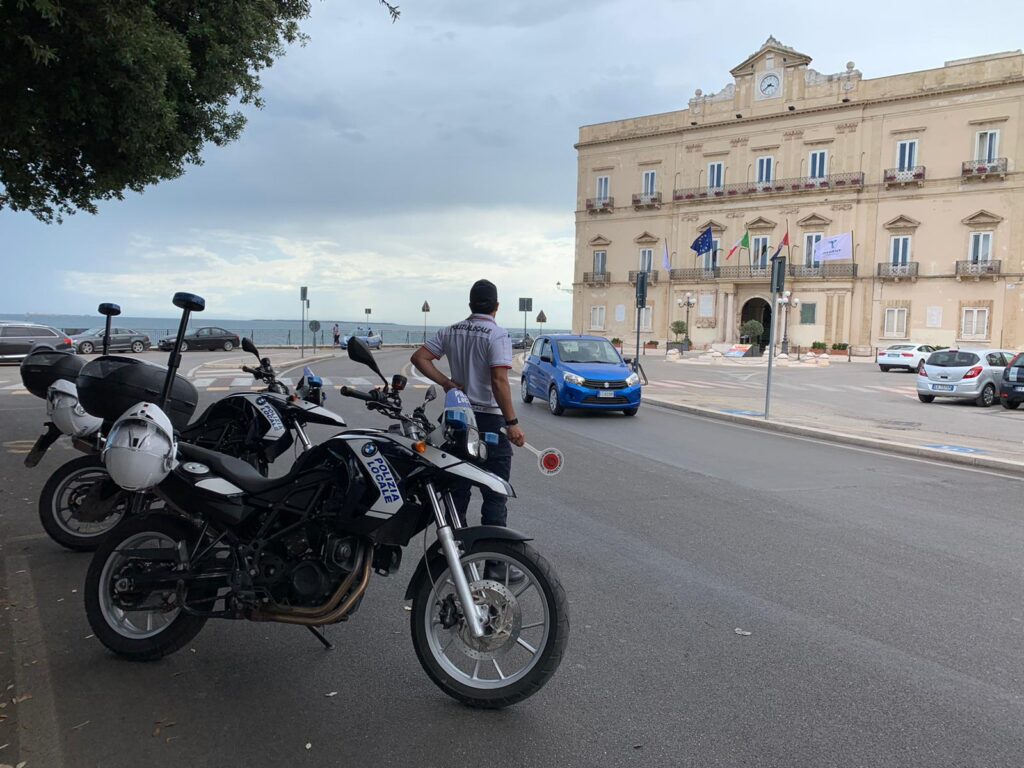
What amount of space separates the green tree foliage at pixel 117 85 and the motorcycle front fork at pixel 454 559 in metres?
4.57

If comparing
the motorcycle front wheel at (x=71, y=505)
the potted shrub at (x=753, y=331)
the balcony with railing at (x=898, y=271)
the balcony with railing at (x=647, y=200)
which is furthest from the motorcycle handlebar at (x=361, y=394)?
the balcony with railing at (x=647, y=200)

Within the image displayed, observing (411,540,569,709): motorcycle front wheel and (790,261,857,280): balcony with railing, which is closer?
(411,540,569,709): motorcycle front wheel

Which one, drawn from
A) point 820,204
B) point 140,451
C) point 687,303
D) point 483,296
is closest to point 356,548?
point 140,451

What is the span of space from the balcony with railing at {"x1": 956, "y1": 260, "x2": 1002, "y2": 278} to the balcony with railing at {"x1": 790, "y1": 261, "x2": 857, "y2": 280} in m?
5.88

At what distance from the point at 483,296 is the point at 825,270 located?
49.3m

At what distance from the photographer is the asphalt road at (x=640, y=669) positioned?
10.2 feet

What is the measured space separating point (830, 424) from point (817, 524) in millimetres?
8555

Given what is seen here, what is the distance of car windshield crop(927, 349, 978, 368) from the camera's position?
65.3 ft

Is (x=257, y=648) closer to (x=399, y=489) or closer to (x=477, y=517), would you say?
(x=399, y=489)

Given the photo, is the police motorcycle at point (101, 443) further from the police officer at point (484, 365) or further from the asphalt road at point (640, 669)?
the police officer at point (484, 365)

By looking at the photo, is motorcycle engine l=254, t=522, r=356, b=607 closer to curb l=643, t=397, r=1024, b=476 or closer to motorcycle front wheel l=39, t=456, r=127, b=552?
motorcycle front wheel l=39, t=456, r=127, b=552

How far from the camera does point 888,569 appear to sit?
551 centimetres

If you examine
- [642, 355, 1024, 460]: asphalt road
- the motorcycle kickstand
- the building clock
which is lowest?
[642, 355, 1024, 460]: asphalt road

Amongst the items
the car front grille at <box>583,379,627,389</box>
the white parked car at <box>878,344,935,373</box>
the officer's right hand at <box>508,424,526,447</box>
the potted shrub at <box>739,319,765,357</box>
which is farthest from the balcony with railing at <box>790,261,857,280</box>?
the officer's right hand at <box>508,424,526,447</box>
